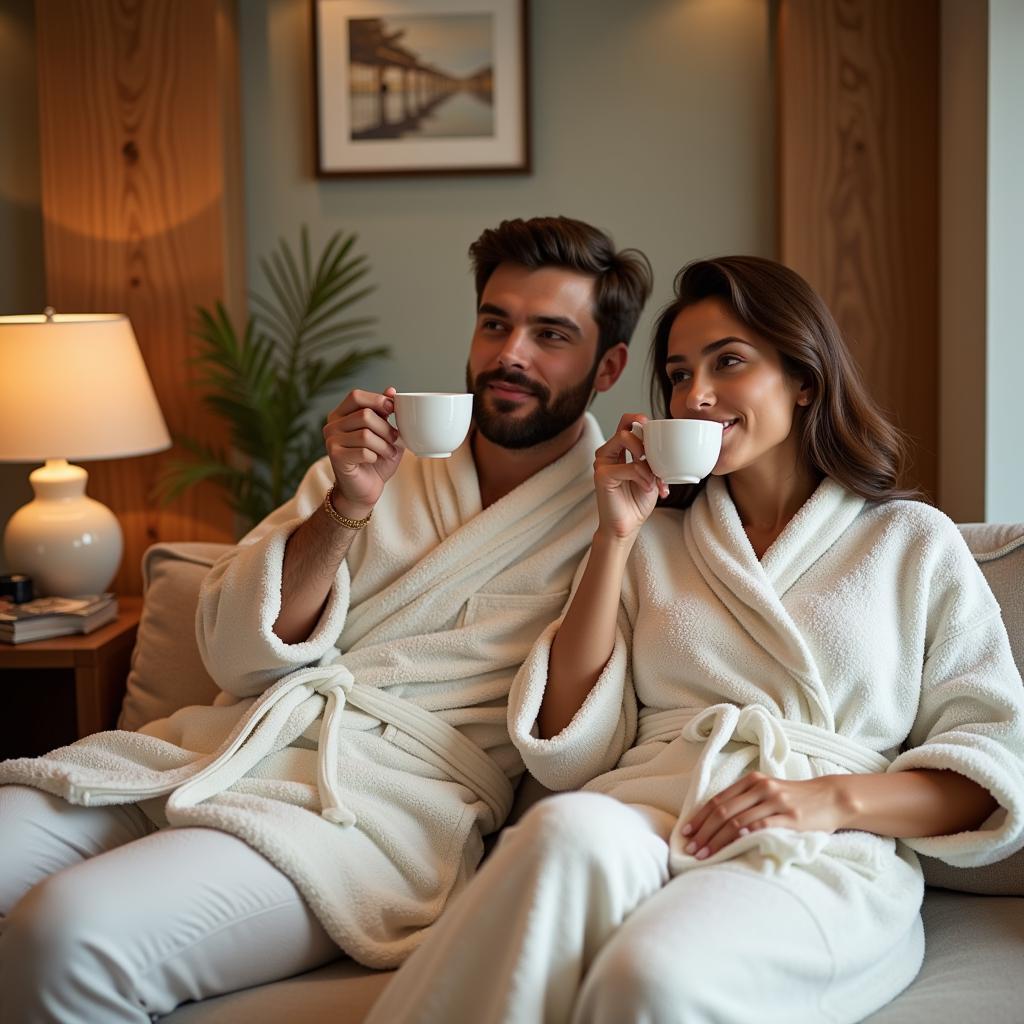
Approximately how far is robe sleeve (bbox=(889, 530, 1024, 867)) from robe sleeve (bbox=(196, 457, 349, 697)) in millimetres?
886

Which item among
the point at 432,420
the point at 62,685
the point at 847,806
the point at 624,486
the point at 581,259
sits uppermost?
the point at 581,259

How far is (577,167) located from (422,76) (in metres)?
0.46

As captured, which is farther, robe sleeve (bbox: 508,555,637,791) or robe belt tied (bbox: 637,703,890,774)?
robe sleeve (bbox: 508,555,637,791)

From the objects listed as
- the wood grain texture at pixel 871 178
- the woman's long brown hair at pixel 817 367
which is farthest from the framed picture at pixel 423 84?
the woman's long brown hair at pixel 817 367

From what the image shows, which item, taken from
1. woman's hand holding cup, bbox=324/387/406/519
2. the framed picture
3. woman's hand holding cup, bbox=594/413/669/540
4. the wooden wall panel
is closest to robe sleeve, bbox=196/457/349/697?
woman's hand holding cup, bbox=324/387/406/519

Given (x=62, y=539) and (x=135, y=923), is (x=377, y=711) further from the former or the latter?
(x=62, y=539)

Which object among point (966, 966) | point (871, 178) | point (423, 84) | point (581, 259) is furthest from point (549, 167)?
point (966, 966)

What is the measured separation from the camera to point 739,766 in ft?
5.43

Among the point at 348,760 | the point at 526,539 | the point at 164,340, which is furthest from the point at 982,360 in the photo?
the point at 164,340

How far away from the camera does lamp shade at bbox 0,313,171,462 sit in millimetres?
2684

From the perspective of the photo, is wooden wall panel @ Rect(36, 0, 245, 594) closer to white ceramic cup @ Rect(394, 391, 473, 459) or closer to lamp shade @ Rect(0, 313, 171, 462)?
lamp shade @ Rect(0, 313, 171, 462)

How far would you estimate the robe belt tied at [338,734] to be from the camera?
5.96ft

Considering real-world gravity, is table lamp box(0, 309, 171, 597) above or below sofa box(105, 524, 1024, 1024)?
above

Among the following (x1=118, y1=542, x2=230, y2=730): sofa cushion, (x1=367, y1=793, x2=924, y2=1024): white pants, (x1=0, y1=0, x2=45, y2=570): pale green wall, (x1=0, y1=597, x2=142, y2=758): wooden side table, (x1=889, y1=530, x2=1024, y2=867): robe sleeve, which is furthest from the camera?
(x1=0, y1=0, x2=45, y2=570): pale green wall
